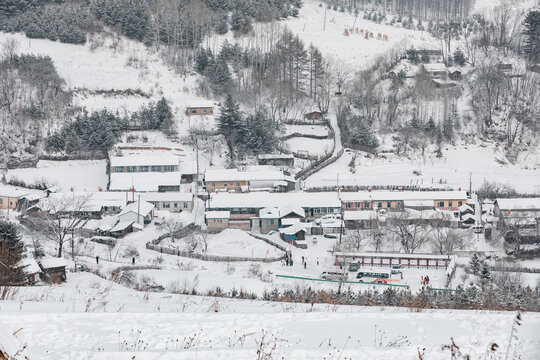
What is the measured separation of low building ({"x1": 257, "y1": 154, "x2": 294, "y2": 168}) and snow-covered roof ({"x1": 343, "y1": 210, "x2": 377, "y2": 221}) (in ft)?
24.2

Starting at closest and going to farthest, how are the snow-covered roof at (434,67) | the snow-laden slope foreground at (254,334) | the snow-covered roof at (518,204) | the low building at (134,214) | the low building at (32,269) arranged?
the snow-laden slope foreground at (254,334)
the low building at (32,269)
the low building at (134,214)
the snow-covered roof at (518,204)
the snow-covered roof at (434,67)

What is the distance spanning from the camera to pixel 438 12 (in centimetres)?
6200

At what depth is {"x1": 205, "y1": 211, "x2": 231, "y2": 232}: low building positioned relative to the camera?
90.3ft

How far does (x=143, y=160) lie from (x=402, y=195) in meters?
15.2

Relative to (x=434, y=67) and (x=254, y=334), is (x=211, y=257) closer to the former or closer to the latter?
(x=254, y=334)

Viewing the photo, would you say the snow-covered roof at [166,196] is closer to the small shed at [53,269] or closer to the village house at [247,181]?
the village house at [247,181]

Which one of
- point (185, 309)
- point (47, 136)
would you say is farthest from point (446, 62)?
point (185, 309)

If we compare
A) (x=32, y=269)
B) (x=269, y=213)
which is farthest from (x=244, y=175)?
(x=32, y=269)

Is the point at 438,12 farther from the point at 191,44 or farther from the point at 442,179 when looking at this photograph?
the point at 442,179

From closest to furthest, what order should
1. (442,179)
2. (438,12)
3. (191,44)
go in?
→ (442,179) < (191,44) < (438,12)

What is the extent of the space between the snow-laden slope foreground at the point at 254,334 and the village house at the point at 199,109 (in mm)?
31589

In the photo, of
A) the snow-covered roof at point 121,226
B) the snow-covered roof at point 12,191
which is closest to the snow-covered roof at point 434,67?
the snow-covered roof at point 121,226

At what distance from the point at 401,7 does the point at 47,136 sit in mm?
46339

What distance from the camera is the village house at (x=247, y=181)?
1240 inches
